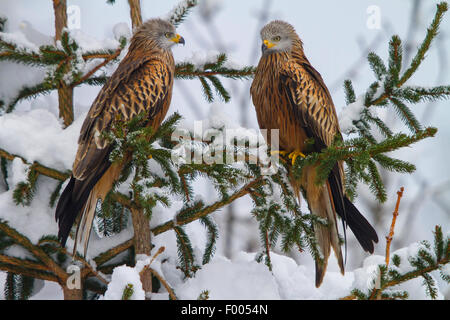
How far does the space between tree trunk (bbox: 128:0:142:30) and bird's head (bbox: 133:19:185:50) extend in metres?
0.15

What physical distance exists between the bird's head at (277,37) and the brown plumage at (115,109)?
699 millimetres

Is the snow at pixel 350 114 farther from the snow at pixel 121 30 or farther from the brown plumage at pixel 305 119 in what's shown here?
the snow at pixel 121 30

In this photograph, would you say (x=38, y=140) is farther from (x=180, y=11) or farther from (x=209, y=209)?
(x=180, y=11)

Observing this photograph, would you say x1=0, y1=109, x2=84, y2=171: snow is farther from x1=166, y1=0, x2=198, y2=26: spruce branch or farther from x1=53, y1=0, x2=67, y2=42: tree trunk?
x1=166, y1=0, x2=198, y2=26: spruce branch

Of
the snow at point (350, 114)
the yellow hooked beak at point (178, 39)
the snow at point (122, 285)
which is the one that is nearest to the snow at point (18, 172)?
the snow at point (122, 285)

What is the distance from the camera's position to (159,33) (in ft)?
13.4

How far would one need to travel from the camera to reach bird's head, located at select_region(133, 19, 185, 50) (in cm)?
405

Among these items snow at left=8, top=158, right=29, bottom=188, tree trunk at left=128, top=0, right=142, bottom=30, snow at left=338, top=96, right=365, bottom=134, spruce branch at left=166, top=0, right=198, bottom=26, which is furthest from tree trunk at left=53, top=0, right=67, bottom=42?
snow at left=338, top=96, right=365, bottom=134

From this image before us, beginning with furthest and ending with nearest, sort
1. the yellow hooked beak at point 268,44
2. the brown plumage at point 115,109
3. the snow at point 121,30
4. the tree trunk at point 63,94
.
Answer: the snow at point 121,30 → the yellow hooked beak at point 268,44 → the tree trunk at point 63,94 → the brown plumage at point 115,109

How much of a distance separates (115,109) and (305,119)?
1307 mm

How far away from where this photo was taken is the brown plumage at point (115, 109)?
2910mm

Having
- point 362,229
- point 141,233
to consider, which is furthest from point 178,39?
point 362,229

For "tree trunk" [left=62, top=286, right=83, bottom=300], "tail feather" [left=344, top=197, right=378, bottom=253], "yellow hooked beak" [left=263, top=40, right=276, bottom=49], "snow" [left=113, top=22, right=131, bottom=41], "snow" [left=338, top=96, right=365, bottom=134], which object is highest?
"snow" [left=113, top=22, right=131, bottom=41]
